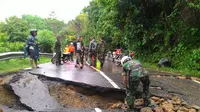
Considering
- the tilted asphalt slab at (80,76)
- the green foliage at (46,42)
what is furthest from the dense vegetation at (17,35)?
the tilted asphalt slab at (80,76)

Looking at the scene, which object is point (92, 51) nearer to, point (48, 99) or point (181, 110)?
point (48, 99)

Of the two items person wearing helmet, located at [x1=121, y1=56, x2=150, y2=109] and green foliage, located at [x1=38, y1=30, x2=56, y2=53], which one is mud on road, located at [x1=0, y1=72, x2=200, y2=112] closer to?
person wearing helmet, located at [x1=121, y1=56, x2=150, y2=109]

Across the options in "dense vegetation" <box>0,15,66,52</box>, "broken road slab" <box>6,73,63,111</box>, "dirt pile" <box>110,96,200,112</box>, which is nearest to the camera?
"dirt pile" <box>110,96,200,112</box>

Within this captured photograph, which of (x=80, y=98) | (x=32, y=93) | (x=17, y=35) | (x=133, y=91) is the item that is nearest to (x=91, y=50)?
(x=80, y=98)

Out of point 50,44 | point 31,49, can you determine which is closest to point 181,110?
point 31,49

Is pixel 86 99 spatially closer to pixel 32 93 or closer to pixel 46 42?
pixel 32 93

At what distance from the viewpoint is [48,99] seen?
6.70 m

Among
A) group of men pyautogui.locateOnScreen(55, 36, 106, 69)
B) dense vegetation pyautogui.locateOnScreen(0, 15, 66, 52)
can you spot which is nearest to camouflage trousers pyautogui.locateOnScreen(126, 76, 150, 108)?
group of men pyautogui.locateOnScreen(55, 36, 106, 69)

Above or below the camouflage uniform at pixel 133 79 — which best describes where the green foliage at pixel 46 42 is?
above

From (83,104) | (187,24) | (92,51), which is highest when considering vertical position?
(187,24)

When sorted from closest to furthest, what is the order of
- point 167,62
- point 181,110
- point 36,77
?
point 181,110, point 36,77, point 167,62

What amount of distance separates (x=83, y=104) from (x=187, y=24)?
10.7 metres

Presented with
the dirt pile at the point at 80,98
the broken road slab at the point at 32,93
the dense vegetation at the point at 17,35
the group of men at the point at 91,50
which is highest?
the dense vegetation at the point at 17,35

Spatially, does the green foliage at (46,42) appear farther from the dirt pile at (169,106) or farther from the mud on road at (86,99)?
the dirt pile at (169,106)
